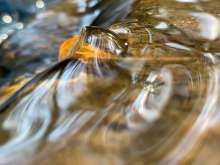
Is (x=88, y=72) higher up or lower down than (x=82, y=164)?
higher up

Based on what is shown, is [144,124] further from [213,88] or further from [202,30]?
[202,30]

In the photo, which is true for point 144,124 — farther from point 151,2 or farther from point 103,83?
point 151,2

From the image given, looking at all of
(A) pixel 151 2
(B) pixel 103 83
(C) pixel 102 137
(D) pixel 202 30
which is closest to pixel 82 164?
(C) pixel 102 137

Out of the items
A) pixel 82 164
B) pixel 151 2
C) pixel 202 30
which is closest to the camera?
pixel 82 164

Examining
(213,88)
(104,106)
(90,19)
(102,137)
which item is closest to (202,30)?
(213,88)

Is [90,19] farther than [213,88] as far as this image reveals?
Yes

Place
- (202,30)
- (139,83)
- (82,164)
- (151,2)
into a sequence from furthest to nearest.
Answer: (151,2)
(202,30)
(139,83)
(82,164)
